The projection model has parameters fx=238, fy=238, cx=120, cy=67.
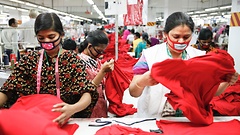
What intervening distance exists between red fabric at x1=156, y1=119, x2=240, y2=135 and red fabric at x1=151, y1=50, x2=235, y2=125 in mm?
41

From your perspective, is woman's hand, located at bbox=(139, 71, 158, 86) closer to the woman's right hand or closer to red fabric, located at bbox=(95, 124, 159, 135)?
the woman's right hand

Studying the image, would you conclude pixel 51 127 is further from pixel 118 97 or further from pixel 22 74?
pixel 118 97

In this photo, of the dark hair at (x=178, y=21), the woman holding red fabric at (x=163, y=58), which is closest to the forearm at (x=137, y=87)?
the woman holding red fabric at (x=163, y=58)

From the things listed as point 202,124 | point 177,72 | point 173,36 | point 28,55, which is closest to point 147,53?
point 173,36

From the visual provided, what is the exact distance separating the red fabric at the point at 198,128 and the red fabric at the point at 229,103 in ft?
2.10

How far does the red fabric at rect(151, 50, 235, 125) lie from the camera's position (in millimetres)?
1329

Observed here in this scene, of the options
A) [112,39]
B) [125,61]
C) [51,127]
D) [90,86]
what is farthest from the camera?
[125,61]

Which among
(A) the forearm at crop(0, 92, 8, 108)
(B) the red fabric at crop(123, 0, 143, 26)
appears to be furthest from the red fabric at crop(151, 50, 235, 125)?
(B) the red fabric at crop(123, 0, 143, 26)

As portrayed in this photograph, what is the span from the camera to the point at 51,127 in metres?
1.00

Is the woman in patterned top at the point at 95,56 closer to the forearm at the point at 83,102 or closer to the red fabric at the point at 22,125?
the forearm at the point at 83,102

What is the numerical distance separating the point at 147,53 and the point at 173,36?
0.22m

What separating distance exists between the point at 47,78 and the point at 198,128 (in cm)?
93

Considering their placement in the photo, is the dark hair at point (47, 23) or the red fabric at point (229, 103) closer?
the dark hair at point (47, 23)

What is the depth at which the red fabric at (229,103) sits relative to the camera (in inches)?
80.2
